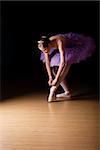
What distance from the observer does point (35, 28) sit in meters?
4.86

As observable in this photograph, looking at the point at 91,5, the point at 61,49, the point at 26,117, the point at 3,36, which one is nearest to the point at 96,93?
the point at 61,49

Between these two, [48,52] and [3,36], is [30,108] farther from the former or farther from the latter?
[3,36]

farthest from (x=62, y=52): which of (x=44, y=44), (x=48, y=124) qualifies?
(x=48, y=124)

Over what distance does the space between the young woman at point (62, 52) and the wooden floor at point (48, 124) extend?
0.20 metres

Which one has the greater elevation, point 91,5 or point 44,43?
point 91,5

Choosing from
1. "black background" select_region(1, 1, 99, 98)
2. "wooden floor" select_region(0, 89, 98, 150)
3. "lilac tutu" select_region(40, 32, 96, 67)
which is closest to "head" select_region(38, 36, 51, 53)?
"lilac tutu" select_region(40, 32, 96, 67)

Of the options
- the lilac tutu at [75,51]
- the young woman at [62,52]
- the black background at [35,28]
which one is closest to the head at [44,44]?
the young woman at [62,52]

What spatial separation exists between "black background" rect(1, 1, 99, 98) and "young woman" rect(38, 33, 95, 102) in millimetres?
1253

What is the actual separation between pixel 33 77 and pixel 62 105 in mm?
1587

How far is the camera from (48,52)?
2.87m

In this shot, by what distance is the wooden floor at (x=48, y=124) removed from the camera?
6.02 feet

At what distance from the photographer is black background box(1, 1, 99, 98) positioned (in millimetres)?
4562

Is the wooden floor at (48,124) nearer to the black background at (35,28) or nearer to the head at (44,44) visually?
the head at (44,44)

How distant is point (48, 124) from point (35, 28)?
9.19 feet
